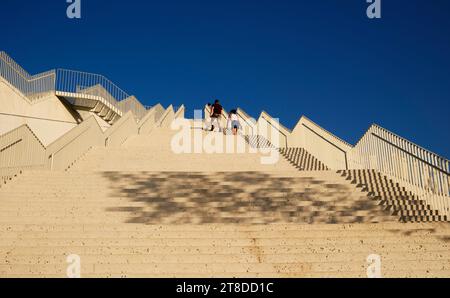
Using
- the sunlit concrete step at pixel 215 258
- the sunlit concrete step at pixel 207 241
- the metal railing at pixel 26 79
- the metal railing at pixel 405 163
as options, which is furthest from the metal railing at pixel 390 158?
the metal railing at pixel 26 79

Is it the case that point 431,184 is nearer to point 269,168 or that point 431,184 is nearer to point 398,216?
point 398,216

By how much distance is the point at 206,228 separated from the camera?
6.25 meters

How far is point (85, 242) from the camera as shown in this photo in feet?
18.8

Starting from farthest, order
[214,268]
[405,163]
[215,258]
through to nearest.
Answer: [405,163] → [215,258] → [214,268]

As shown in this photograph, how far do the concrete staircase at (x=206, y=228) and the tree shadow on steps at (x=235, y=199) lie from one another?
0.07 ft

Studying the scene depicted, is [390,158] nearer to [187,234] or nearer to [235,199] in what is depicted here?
[235,199]

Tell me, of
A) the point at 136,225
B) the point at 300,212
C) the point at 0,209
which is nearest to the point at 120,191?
the point at 136,225

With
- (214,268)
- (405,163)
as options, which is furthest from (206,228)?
(405,163)

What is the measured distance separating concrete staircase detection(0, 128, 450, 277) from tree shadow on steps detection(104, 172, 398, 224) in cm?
2

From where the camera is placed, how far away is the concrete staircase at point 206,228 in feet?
16.8

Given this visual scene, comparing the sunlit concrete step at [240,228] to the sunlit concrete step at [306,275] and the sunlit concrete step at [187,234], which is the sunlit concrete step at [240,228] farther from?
the sunlit concrete step at [306,275]

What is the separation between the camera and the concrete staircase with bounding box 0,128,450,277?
5.12 metres

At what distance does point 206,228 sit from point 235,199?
1.40 meters
